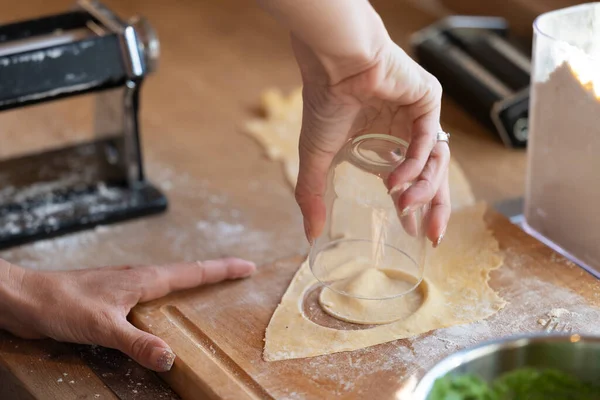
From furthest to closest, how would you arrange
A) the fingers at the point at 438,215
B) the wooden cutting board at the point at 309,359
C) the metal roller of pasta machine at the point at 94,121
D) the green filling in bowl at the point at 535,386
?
the metal roller of pasta machine at the point at 94,121 < the fingers at the point at 438,215 < the wooden cutting board at the point at 309,359 < the green filling in bowl at the point at 535,386

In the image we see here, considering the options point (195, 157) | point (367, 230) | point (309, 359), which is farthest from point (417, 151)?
point (195, 157)

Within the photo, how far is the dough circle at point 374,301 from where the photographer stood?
3.39 ft

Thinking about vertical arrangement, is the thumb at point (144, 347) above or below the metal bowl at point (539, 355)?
below

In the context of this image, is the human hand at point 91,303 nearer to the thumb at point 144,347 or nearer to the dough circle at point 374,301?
the thumb at point 144,347

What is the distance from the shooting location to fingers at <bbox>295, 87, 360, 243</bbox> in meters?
0.99

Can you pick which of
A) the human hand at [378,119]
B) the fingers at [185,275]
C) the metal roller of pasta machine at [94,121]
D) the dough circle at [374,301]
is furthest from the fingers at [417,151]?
the metal roller of pasta machine at [94,121]

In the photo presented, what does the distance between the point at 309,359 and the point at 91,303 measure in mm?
270

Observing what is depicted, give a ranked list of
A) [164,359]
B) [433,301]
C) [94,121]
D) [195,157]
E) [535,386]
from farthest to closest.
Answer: [195,157], [94,121], [433,301], [164,359], [535,386]

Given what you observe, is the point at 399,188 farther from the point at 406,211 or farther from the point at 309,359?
the point at 309,359

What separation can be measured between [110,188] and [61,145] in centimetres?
20

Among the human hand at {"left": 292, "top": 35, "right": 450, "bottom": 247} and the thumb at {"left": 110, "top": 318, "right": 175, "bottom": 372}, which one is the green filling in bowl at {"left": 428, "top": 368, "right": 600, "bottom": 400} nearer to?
the human hand at {"left": 292, "top": 35, "right": 450, "bottom": 247}

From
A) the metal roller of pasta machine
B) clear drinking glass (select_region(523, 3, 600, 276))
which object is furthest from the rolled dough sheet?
the metal roller of pasta machine

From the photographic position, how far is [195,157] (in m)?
1.63

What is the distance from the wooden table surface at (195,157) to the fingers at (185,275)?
98 millimetres
